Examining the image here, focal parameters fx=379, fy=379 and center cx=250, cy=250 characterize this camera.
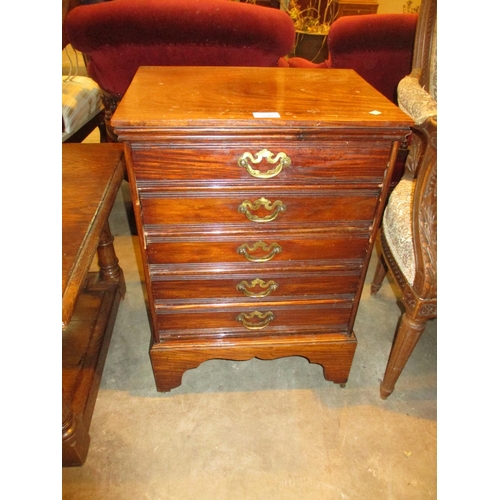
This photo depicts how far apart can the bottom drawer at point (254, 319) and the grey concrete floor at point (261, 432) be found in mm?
277

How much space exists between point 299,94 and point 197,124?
0.33 metres

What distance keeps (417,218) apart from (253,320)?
0.57m

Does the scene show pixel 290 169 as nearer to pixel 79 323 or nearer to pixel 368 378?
pixel 368 378

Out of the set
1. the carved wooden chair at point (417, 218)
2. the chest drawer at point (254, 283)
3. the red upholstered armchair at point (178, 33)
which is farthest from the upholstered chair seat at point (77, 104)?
the carved wooden chair at point (417, 218)

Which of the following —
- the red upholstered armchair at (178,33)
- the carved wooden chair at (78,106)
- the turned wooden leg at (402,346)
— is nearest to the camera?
the turned wooden leg at (402,346)

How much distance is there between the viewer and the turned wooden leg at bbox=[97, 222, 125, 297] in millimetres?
1537

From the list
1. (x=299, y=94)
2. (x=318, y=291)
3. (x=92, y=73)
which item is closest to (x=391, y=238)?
(x=318, y=291)

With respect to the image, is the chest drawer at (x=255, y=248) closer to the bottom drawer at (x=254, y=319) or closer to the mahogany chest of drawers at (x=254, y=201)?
the mahogany chest of drawers at (x=254, y=201)

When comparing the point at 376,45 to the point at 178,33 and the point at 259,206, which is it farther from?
the point at 259,206

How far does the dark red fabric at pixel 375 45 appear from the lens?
65.0 inches

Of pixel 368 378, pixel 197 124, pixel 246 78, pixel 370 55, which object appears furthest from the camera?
pixel 370 55

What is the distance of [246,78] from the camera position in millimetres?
1112

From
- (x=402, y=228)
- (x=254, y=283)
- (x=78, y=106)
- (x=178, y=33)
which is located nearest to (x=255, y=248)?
(x=254, y=283)

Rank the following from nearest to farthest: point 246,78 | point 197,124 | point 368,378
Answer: point 197,124 < point 246,78 < point 368,378
